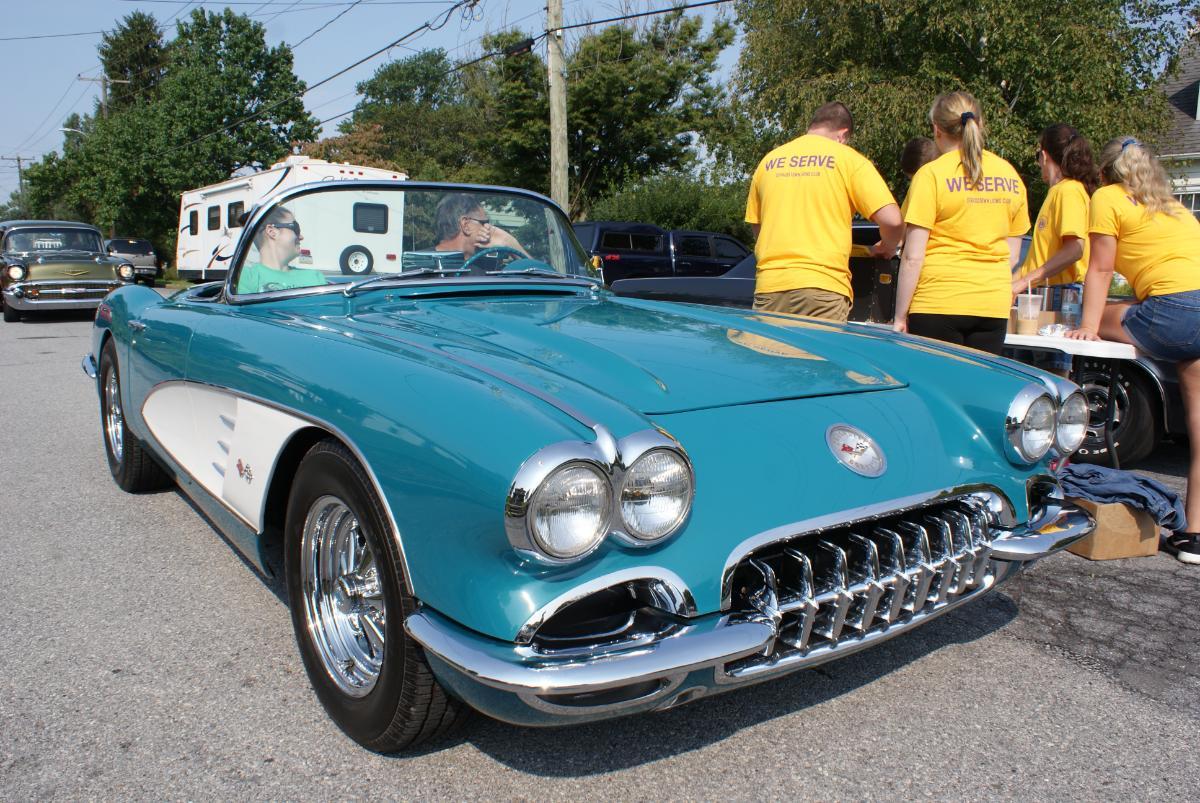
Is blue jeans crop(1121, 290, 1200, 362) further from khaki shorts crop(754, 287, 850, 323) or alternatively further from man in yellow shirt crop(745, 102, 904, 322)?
khaki shorts crop(754, 287, 850, 323)

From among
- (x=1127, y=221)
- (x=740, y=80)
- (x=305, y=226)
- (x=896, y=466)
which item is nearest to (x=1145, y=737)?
(x=896, y=466)

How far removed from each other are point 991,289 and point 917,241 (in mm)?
372

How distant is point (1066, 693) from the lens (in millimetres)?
2492

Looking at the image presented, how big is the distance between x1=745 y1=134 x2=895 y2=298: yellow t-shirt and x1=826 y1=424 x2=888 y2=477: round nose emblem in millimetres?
1910

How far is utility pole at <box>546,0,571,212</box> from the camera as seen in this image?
13.4 meters

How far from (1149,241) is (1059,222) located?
616 millimetres

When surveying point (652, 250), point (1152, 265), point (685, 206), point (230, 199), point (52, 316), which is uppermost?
point (685, 206)

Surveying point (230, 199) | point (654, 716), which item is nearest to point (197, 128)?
point (230, 199)

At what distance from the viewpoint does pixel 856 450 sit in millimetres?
2197

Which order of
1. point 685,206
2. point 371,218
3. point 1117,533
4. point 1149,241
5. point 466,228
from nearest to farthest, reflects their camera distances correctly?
point 371,218
point 466,228
point 1117,533
point 1149,241
point 685,206

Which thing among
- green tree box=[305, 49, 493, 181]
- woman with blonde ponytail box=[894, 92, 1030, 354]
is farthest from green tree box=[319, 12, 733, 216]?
woman with blonde ponytail box=[894, 92, 1030, 354]

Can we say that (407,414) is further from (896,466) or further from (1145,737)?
(1145,737)

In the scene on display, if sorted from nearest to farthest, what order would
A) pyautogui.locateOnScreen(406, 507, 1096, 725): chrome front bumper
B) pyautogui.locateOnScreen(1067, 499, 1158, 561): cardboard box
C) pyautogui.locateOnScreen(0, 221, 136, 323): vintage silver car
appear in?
pyautogui.locateOnScreen(406, 507, 1096, 725): chrome front bumper → pyautogui.locateOnScreen(1067, 499, 1158, 561): cardboard box → pyautogui.locateOnScreen(0, 221, 136, 323): vintage silver car

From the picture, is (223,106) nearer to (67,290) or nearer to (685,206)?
(685,206)
